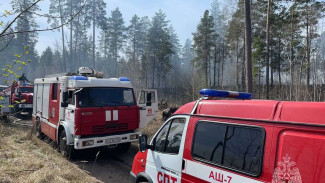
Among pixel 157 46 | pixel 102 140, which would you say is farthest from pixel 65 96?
pixel 157 46

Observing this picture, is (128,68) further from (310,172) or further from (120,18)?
(310,172)

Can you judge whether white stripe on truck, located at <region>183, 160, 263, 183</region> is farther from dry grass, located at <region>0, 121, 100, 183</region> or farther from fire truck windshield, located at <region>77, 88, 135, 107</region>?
fire truck windshield, located at <region>77, 88, 135, 107</region>

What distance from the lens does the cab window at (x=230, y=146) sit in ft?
8.43

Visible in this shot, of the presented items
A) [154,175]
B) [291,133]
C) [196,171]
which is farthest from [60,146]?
[291,133]

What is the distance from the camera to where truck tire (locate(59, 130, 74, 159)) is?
8195 mm

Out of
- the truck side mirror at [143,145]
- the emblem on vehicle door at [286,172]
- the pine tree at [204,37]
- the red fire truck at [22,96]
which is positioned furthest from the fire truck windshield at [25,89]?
the pine tree at [204,37]

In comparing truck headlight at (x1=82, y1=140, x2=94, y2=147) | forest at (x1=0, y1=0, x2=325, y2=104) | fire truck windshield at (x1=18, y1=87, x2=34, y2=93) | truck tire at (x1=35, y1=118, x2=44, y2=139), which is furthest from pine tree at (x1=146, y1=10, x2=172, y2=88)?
truck headlight at (x1=82, y1=140, x2=94, y2=147)

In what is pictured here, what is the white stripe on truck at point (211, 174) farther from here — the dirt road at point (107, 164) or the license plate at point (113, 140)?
the license plate at point (113, 140)

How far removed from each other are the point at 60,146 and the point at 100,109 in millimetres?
2190

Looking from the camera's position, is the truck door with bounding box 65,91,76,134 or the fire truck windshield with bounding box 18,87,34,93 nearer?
the truck door with bounding box 65,91,76,134

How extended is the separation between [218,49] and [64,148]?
129 feet

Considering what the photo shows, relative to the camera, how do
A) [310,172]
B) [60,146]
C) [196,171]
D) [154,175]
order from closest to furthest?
[310,172] → [196,171] → [154,175] → [60,146]

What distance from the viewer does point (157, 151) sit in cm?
404

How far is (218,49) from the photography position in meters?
44.2
